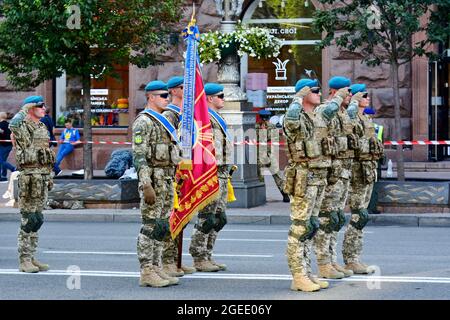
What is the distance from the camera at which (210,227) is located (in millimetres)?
12547

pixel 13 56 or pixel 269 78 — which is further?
pixel 269 78

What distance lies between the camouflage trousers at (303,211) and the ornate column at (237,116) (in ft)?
29.3

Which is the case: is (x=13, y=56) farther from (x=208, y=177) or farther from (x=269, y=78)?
(x=208, y=177)

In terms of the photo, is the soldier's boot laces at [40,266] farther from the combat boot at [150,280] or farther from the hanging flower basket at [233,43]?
the hanging flower basket at [233,43]

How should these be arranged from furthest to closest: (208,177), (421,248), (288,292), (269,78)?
1. (269,78)
2. (421,248)
3. (208,177)
4. (288,292)

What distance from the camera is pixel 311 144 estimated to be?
1098 centimetres

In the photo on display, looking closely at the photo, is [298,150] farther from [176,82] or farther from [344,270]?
[176,82]

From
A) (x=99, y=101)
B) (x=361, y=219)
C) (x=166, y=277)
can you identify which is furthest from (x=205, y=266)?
(x=99, y=101)

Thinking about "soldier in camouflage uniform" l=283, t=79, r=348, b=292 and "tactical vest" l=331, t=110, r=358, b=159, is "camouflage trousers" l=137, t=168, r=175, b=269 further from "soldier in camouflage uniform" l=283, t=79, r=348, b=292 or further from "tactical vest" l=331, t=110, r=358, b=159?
"tactical vest" l=331, t=110, r=358, b=159

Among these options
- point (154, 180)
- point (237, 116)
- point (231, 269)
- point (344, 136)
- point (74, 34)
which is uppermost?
point (74, 34)

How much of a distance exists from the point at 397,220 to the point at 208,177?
7080 millimetres

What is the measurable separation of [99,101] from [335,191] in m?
17.4

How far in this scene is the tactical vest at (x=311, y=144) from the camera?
11.0 meters

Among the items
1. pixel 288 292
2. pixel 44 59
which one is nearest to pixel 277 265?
pixel 288 292
